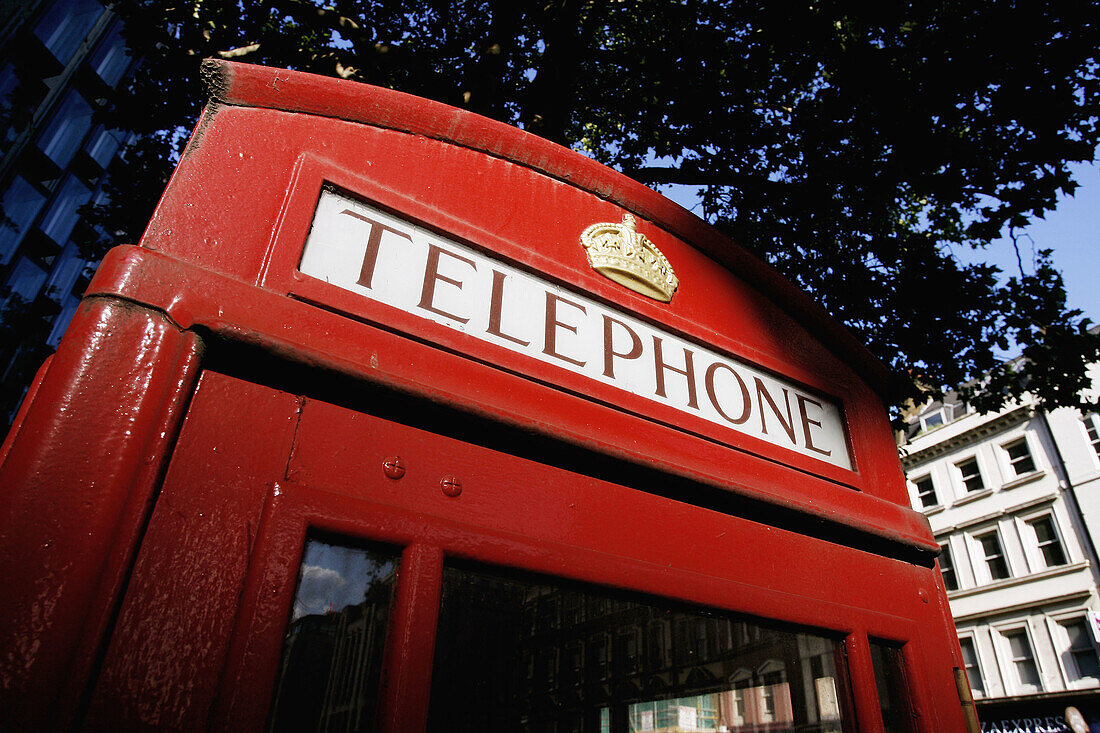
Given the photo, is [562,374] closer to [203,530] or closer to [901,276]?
[203,530]

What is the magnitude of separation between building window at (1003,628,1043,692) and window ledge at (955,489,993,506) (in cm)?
328

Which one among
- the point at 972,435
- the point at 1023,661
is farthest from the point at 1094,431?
the point at 1023,661

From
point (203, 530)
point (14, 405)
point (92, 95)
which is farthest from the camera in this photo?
point (92, 95)

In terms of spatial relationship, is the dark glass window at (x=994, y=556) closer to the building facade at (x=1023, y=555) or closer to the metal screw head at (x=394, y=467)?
the building facade at (x=1023, y=555)

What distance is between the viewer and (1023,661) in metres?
14.3

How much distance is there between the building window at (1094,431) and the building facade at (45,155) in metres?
24.0

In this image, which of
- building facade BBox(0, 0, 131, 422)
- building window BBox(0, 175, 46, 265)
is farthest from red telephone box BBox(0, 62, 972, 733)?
building window BBox(0, 175, 46, 265)

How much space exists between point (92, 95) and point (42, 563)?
22.7 meters

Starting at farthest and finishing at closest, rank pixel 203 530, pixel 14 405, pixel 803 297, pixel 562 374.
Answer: pixel 14 405 → pixel 803 297 → pixel 562 374 → pixel 203 530

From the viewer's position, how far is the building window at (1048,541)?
14.4 m

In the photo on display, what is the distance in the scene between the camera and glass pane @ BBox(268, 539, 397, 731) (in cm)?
72

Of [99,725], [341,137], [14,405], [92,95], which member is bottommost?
[99,725]

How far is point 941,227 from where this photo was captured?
574 centimetres

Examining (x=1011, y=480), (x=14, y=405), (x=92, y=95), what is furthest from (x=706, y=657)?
(x=92, y=95)
